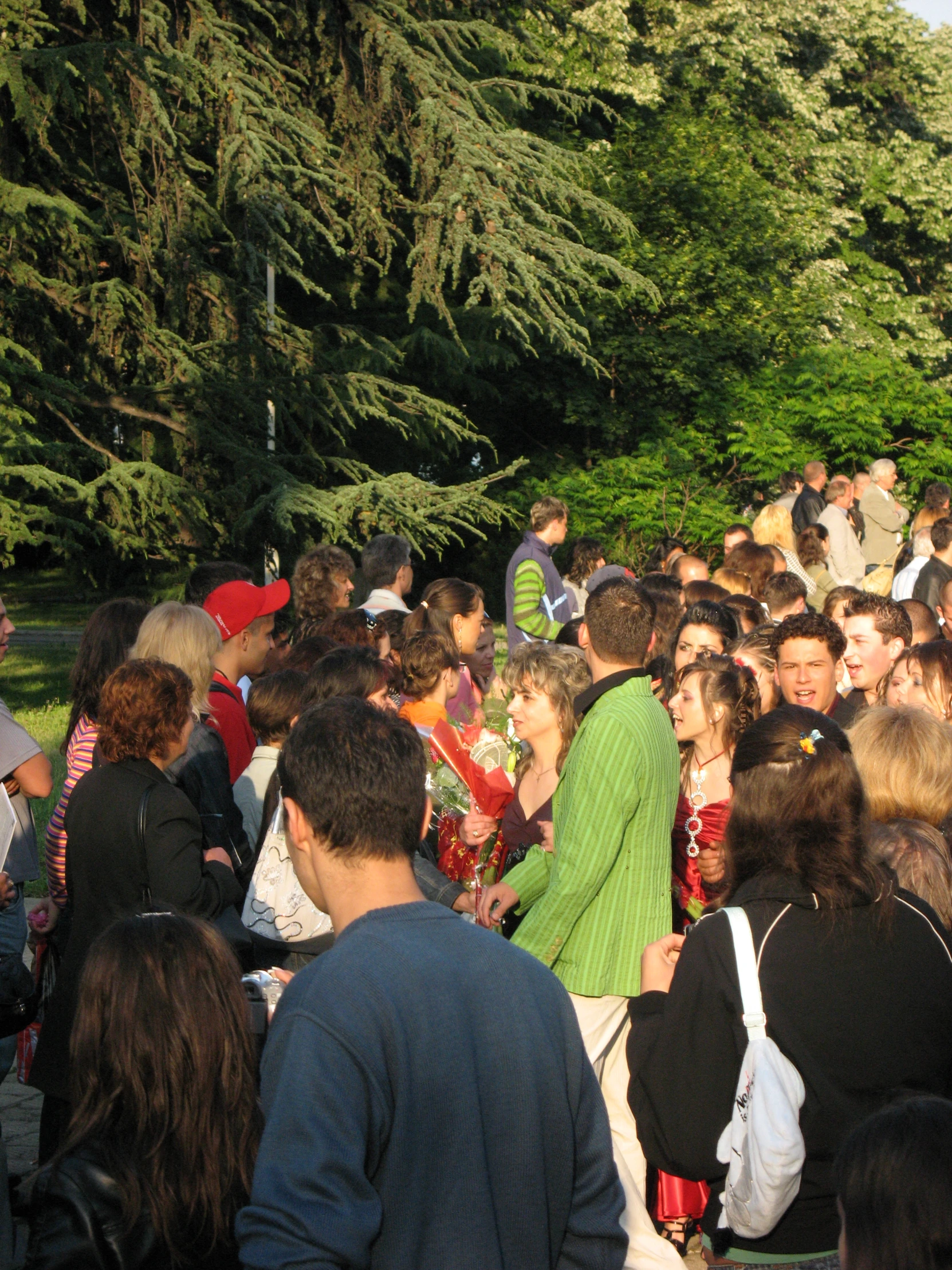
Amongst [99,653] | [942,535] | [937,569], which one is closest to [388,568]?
[99,653]

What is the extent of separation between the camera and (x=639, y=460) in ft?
74.8

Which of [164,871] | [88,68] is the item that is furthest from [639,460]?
[164,871]

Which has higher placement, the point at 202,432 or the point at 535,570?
the point at 202,432

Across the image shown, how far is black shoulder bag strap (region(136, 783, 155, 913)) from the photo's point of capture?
371 centimetres

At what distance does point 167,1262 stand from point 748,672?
3.16m

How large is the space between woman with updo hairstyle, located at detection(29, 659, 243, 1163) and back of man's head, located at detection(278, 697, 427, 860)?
5.86 feet

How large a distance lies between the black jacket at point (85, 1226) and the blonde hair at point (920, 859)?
1810 mm

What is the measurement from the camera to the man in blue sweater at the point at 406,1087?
1686 millimetres

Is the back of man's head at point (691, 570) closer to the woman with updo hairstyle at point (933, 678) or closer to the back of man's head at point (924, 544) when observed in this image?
the back of man's head at point (924, 544)

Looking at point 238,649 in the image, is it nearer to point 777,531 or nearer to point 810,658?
point 810,658

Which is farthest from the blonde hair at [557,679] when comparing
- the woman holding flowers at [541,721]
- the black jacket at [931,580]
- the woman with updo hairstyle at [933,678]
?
the black jacket at [931,580]

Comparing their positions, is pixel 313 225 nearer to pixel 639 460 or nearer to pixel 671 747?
pixel 639 460

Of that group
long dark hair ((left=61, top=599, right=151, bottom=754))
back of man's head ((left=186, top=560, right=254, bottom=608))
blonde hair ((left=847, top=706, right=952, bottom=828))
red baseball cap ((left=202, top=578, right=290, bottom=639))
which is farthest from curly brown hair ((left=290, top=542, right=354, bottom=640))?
blonde hair ((left=847, top=706, right=952, bottom=828))

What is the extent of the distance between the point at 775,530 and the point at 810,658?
4869 millimetres
